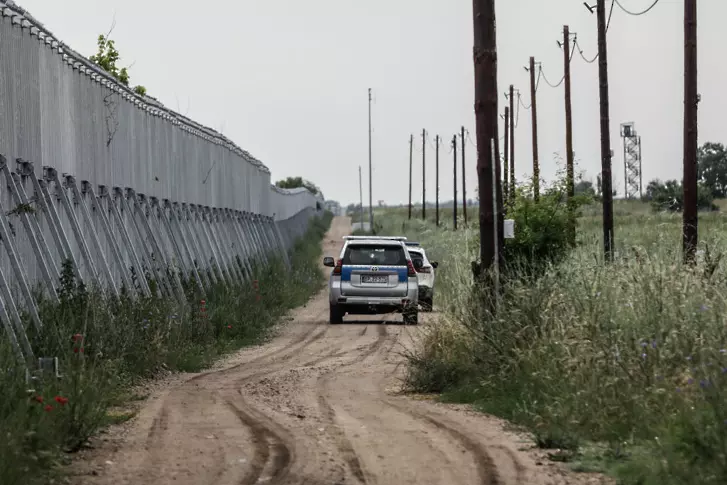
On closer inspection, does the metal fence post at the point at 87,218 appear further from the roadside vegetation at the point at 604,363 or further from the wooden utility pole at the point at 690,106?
the wooden utility pole at the point at 690,106

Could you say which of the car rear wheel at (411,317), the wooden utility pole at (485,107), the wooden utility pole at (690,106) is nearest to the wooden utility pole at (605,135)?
the wooden utility pole at (690,106)

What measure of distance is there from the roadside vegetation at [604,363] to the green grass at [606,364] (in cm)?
2

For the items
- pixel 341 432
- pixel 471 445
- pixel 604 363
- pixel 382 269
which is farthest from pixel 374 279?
pixel 471 445

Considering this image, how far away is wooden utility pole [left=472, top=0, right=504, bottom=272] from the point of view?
18.0m

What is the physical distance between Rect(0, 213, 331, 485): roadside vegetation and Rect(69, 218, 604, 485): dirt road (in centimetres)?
36

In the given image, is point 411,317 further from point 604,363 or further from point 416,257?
point 604,363

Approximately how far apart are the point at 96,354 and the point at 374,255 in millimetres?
15545

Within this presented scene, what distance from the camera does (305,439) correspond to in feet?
37.2

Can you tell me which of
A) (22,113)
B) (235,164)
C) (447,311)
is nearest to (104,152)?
(22,113)

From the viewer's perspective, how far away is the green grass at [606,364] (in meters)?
9.67

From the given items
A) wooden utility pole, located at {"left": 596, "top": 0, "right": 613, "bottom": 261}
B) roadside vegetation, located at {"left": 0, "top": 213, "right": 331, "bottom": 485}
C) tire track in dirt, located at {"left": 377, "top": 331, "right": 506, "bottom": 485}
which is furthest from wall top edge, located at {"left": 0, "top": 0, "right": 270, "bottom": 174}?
wooden utility pole, located at {"left": 596, "top": 0, "right": 613, "bottom": 261}

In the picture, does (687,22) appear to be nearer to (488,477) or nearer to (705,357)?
(705,357)

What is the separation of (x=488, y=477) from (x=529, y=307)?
5526 millimetres

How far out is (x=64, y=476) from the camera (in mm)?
9570
